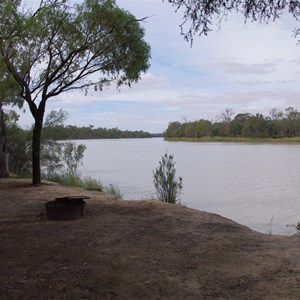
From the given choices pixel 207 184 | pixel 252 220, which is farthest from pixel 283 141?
pixel 252 220

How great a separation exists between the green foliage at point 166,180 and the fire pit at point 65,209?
5012 millimetres

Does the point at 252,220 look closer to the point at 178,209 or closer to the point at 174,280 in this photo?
the point at 178,209

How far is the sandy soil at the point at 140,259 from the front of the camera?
4.12 metres

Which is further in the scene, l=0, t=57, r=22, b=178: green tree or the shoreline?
the shoreline

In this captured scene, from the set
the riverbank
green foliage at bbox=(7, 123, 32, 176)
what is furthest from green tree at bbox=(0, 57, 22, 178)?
the riverbank

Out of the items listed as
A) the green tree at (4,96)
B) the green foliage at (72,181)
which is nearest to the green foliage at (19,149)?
the green foliage at (72,181)

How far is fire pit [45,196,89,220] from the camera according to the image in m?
7.60

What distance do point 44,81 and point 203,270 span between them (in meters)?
10.4

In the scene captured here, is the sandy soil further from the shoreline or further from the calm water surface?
the shoreline

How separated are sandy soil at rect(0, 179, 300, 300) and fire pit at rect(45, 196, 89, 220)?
0.57ft

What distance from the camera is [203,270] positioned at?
4828mm

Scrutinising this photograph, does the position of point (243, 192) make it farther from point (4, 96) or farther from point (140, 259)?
point (140, 259)

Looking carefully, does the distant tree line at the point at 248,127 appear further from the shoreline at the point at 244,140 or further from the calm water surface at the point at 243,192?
the calm water surface at the point at 243,192

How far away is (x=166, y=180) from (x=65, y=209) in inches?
218
